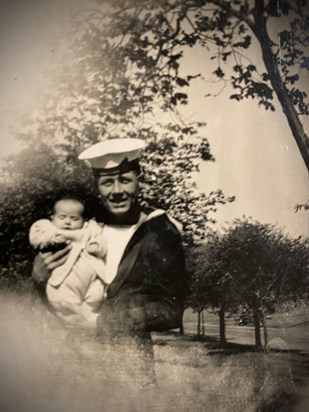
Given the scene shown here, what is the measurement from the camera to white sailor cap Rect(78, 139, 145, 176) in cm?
140

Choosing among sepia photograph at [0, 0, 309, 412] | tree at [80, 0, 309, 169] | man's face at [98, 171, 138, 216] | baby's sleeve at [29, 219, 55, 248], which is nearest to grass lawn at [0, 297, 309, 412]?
sepia photograph at [0, 0, 309, 412]

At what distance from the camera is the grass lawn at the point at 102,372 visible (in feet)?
4.35

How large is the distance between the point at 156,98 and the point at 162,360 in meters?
0.56

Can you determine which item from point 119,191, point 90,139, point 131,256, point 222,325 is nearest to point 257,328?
point 222,325

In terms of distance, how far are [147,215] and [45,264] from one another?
24 cm

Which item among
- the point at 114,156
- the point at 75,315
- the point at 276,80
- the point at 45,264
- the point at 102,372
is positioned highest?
the point at 276,80

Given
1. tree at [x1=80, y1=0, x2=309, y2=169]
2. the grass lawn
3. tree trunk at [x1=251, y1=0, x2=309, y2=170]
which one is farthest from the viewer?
tree trunk at [x1=251, y1=0, x2=309, y2=170]

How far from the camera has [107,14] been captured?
1.43m

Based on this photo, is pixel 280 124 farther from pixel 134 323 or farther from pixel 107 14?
pixel 134 323

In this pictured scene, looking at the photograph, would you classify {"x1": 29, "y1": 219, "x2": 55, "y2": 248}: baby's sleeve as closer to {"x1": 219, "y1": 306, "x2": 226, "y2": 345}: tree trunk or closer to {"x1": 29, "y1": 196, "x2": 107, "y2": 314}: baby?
{"x1": 29, "y1": 196, "x2": 107, "y2": 314}: baby

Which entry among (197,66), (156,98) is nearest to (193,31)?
(197,66)

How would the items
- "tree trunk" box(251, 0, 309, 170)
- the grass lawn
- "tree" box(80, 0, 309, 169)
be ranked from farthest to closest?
"tree trunk" box(251, 0, 309, 170) → "tree" box(80, 0, 309, 169) → the grass lawn

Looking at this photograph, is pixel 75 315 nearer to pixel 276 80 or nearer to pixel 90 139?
pixel 90 139

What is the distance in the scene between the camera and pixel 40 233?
1359mm
